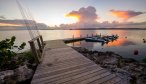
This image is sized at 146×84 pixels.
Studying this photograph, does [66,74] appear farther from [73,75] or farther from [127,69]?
[127,69]

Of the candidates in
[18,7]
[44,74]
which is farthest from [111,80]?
[18,7]

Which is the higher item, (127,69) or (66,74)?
(66,74)

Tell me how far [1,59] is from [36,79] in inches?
156

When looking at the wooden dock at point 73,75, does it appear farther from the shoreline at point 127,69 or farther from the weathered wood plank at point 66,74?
the shoreline at point 127,69

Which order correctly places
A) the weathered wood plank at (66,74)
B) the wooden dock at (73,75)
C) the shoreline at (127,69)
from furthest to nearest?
the shoreline at (127,69)
the weathered wood plank at (66,74)
the wooden dock at (73,75)

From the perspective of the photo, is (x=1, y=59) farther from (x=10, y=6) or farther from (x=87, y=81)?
(x=87, y=81)

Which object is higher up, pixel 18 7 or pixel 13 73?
pixel 18 7

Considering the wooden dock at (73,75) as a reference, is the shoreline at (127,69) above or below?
below

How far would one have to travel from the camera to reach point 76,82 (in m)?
5.14

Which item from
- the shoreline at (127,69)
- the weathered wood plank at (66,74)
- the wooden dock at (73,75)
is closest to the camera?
the wooden dock at (73,75)

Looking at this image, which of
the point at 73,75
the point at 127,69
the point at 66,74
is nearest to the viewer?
the point at 73,75

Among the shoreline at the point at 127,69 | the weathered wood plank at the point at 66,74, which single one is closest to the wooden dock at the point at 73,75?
the weathered wood plank at the point at 66,74

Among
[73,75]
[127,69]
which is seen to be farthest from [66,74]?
[127,69]

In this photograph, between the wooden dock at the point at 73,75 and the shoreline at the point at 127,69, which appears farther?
the shoreline at the point at 127,69
